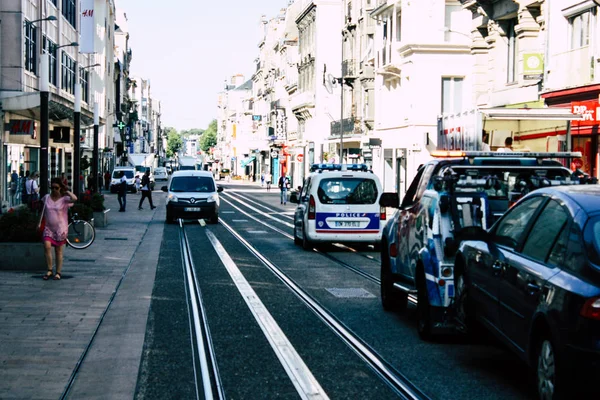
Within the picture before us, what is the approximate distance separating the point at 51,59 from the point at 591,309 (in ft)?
136

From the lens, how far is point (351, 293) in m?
13.9

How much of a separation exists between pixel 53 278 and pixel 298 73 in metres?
71.6

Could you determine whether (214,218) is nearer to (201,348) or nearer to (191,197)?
(191,197)

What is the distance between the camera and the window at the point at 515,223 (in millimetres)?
7492

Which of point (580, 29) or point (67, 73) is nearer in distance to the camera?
point (580, 29)

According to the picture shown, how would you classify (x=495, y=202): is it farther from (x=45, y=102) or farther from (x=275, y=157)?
(x=275, y=157)

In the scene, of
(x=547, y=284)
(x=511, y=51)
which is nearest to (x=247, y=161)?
(x=511, y=51)

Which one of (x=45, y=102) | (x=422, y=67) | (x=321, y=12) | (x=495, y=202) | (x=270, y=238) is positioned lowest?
(x=270, y=238)

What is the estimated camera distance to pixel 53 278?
15.0m

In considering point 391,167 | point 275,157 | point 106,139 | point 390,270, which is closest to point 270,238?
point 390,270

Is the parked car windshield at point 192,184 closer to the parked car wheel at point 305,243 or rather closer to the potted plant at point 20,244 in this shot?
the parked car wheel at point 305,243

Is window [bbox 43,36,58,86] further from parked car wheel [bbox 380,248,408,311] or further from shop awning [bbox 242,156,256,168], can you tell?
shop awning [bbox 242,156,256,168]

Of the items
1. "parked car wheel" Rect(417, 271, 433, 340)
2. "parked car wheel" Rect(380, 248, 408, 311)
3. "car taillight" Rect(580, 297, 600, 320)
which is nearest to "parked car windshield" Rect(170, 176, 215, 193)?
"parked car wheel" Rect(380, 248, 408, 311)

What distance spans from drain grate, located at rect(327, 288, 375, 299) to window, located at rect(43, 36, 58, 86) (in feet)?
100.0
